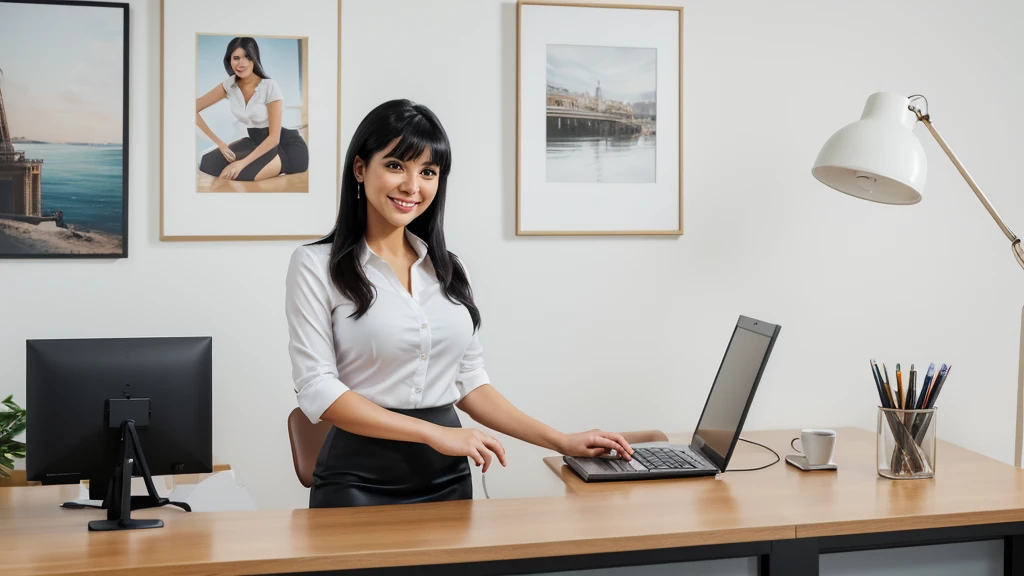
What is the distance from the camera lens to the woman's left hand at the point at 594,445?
2074 millimetres

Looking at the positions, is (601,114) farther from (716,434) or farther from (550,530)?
(550,530)

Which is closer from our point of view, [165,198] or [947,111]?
[165,198]

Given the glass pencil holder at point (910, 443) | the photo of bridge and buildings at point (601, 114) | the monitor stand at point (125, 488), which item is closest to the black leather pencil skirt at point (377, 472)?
the monitor stand at point (125, 488)

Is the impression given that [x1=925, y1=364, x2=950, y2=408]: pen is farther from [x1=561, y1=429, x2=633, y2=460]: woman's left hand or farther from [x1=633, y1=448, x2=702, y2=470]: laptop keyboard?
[x1=561, y1=429, x2=633, y2=460]: woman's left hand

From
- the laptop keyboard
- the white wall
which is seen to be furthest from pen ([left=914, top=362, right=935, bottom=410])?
the white wall

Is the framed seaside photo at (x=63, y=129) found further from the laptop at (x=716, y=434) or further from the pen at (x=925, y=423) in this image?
the pen at (x=925, y=423)

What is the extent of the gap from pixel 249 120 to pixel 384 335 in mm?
1217

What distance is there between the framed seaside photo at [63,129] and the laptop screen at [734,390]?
1861 millimetres

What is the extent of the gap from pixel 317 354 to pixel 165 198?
119 cm

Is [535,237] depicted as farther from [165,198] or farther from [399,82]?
[165,198]

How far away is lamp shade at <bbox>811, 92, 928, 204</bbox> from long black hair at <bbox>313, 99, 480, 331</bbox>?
102cm

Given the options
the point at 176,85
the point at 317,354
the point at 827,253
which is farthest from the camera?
the point at 827,253

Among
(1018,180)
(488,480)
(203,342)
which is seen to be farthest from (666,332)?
(203,342)

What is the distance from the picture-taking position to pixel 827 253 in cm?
311
